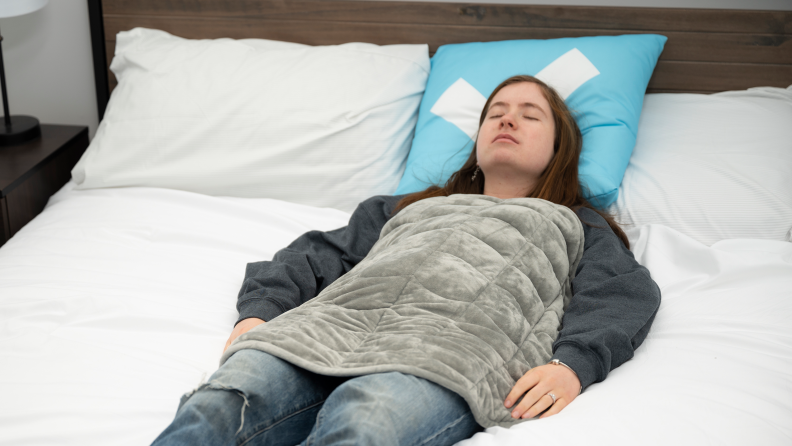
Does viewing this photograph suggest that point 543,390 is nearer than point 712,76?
Yes

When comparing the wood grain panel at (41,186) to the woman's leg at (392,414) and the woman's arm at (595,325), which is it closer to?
the woman's leg at (392,414)

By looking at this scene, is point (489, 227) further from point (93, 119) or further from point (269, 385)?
point (93, 119)

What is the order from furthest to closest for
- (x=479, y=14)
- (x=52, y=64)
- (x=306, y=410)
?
(x=52, y=64), (x=479, y=14), (x=306, y=410)

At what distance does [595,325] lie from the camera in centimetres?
99

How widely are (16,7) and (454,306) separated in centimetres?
156

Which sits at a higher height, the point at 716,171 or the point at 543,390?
the point at 716,171

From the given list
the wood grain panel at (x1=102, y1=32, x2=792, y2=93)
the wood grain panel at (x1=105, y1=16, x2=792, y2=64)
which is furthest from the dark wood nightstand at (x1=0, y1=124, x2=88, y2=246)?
the wood grain panel at (x1=102, y1=32, x2=792, y2=93)

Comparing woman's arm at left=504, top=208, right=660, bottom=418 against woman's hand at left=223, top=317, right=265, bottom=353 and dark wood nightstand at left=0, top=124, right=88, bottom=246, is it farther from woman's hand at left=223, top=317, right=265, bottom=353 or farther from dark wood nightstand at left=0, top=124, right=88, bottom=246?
dark wood nightstand at left=0, top=124, right=88, bottom=246

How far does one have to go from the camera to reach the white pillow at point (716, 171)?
134 centimetres

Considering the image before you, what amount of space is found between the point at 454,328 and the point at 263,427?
31cm

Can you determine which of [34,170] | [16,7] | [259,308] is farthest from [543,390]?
[16,7]

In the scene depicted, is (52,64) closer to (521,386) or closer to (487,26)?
(487,26)

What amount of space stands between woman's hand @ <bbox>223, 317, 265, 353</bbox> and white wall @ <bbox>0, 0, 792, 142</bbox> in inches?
56.4

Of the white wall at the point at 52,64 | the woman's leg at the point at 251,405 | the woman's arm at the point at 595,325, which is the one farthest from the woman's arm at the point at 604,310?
the white wall at the point at 52,64
